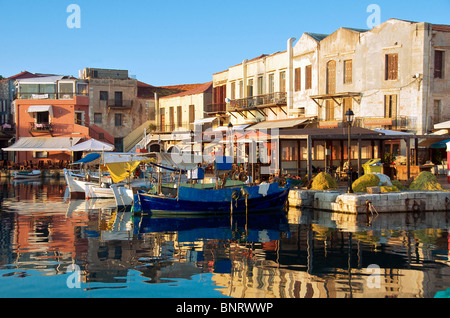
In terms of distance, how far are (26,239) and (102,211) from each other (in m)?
7.33

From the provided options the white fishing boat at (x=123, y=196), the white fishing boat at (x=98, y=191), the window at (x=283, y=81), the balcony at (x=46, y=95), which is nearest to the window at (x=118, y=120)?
the balcony at (x=46, y=95)

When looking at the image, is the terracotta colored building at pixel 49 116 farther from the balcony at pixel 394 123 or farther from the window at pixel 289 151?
the balcony at pixel 394 123

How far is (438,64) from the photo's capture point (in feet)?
98.1

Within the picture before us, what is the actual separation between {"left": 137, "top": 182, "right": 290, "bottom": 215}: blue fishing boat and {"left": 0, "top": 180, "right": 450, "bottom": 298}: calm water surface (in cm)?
60

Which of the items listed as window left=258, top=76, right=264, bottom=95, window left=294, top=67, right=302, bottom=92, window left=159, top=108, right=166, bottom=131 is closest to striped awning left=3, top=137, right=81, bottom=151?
→ window left=159, top=108, right=166, bottom=131

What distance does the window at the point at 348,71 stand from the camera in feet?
107

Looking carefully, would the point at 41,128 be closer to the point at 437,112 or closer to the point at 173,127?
the point at 173,127

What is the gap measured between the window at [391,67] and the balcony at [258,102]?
8.14 meters

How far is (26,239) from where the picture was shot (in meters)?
14.6

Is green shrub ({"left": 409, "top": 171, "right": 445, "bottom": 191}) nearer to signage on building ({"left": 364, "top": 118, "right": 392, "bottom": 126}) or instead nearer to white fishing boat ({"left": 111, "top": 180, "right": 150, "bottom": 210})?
signage on building ({"left": 364, "top": 118, "right": 392, "bottom": 126})

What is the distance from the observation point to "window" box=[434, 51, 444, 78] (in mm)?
29797

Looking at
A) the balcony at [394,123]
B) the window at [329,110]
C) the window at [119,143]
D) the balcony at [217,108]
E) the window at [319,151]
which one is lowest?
the window at [319,151]
